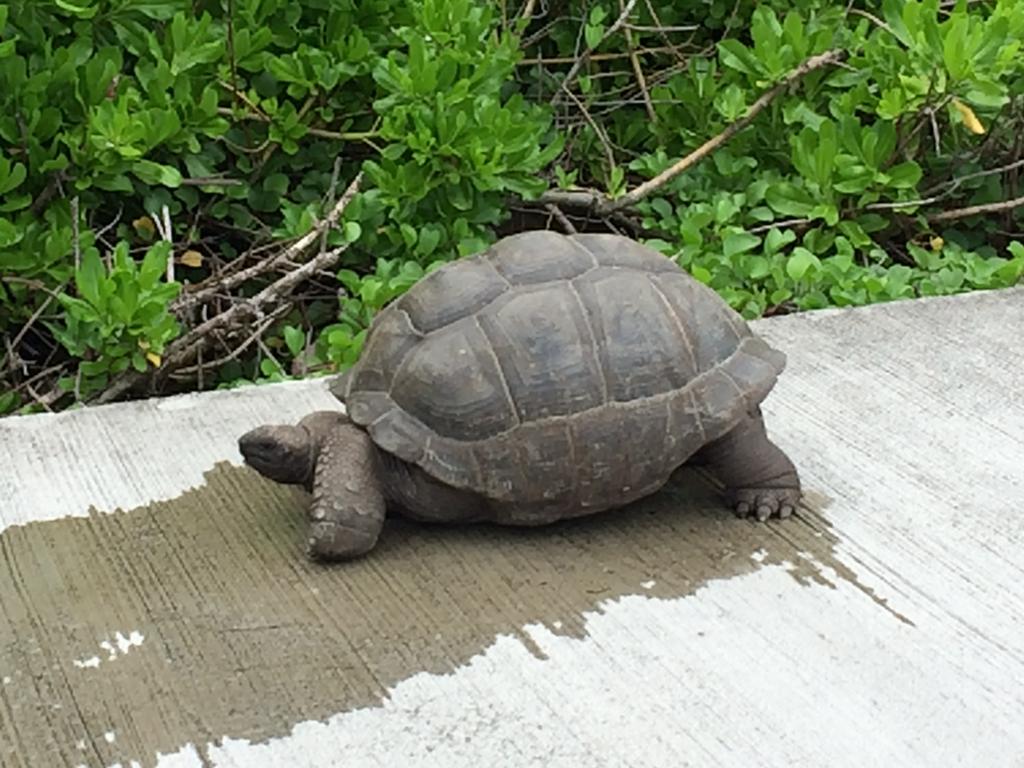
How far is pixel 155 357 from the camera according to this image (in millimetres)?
3398

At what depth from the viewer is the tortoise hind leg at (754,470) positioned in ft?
8.34

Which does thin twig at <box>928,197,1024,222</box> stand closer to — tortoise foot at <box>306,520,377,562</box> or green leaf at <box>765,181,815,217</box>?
green leaf at <box>765,181,815,217</box>

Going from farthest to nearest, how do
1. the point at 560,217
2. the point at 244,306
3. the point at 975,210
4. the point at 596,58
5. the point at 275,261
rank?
the point at 596,58, the point at 975,210, the point at 560,217, the point at 275,261, the point at 244,306

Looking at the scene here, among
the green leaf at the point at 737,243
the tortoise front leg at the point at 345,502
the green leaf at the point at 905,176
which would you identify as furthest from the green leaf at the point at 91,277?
the green leaf at the point at 905,176

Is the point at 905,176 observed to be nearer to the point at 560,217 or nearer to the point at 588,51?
the point at 560,217

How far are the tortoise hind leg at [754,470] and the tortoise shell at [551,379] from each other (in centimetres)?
6

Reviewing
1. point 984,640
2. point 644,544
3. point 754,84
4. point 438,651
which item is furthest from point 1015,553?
point 754,84

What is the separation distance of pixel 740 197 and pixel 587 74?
1.09 metres

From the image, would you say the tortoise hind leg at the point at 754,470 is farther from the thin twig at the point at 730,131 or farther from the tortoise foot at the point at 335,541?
the thin twig at the point at 730,131

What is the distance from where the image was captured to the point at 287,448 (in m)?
2.42

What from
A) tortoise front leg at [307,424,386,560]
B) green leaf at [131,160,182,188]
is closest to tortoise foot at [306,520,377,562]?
tortoise front leg at [307,424,386,560]

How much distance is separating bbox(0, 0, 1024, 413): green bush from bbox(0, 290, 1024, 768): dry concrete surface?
A: 2.80 feet

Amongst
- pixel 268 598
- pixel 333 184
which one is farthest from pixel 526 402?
pixel 333 184

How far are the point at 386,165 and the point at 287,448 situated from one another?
1.75 m
